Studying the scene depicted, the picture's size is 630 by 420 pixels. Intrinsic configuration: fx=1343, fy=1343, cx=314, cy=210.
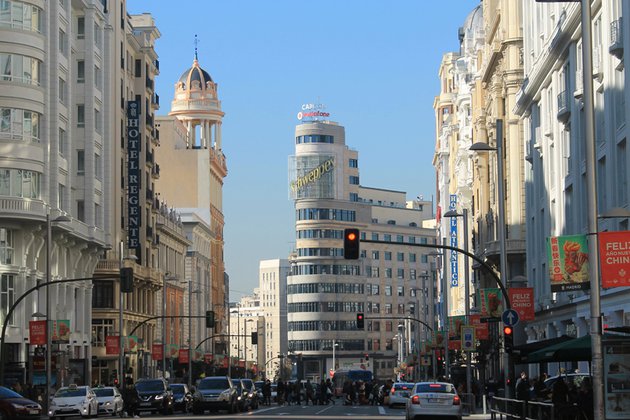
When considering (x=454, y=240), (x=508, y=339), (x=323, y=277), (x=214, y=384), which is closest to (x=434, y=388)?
(x=508, y=339)

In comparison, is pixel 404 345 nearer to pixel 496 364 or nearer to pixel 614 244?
pixel 496 364

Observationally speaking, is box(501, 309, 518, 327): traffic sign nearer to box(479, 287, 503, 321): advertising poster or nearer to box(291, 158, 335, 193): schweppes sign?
box(479, 287, 503, 321): advertising poster

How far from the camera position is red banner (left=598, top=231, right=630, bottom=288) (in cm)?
2711

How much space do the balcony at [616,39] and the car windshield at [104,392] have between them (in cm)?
2678

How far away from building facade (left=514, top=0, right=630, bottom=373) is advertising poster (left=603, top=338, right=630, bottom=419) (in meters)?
8.29

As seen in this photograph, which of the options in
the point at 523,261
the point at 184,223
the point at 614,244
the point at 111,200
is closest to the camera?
the point at 614,244

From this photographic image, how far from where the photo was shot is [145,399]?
56.9 meters

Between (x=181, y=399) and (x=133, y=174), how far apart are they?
3448 cm

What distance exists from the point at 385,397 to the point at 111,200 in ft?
73.4

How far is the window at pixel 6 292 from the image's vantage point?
67812 millimetres

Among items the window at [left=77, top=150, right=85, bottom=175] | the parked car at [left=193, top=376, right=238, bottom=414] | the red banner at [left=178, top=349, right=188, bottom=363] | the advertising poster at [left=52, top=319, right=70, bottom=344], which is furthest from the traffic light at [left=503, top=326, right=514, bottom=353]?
the red banner at [left=178, top=349, right=188, bottom=363]

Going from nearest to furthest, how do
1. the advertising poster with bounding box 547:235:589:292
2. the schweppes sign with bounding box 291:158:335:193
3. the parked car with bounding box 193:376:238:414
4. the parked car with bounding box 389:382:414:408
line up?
1. the advertising poster with bounding box 547:235:589:292
2. the parked car with bounding box 193:376:238:414
3. the parked car with bounding box 389:382:414:408
4. the schweppes sign with bounding box 291:158:335:193

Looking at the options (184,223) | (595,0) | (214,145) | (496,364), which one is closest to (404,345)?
(214,145)

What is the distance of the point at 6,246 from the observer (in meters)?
68.6
